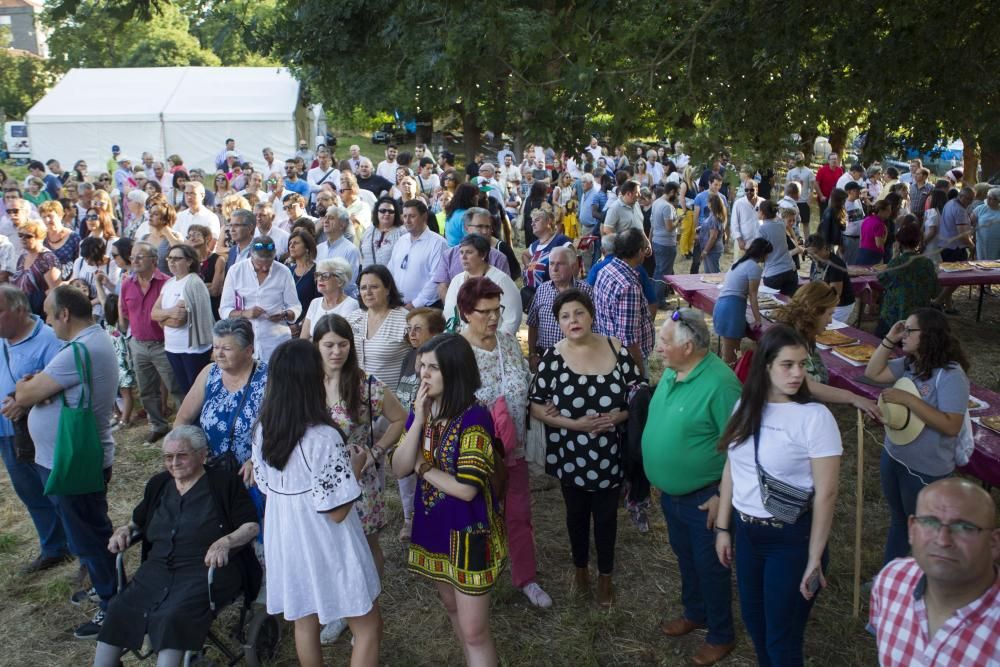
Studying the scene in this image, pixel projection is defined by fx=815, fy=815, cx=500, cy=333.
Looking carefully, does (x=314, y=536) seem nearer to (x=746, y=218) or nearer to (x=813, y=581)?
(x=813, y=581)

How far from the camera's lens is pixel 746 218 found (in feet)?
34.0

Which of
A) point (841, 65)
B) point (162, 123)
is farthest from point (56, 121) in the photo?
point (841, 65)

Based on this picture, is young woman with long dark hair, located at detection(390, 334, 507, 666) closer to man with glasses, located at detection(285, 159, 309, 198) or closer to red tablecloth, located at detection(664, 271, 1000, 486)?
red tablecloth, located at detection(664, 271, 1000, 486)

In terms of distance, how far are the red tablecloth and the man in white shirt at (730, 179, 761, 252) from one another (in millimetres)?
1276

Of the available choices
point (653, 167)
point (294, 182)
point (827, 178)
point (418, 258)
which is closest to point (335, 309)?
point (418, 258)

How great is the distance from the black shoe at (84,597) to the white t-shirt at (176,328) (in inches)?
79.4

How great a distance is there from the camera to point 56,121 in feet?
82.2

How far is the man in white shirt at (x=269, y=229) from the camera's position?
7742 millimetres

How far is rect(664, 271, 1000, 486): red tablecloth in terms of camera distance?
4480 mm

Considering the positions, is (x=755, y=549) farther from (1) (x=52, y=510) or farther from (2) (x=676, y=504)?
(1) (x=52, y=510)

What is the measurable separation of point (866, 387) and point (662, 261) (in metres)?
5.31

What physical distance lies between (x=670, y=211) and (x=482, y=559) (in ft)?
26.0

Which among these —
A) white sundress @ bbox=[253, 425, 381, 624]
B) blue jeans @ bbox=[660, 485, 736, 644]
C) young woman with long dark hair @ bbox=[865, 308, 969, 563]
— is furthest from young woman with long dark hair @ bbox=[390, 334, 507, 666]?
young woman with long dark hair @ bbox=[865, 308, 969, 563]

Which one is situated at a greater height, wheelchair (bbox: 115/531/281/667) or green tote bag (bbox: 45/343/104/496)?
green tote bag (bbox: 45/343/104/496)
